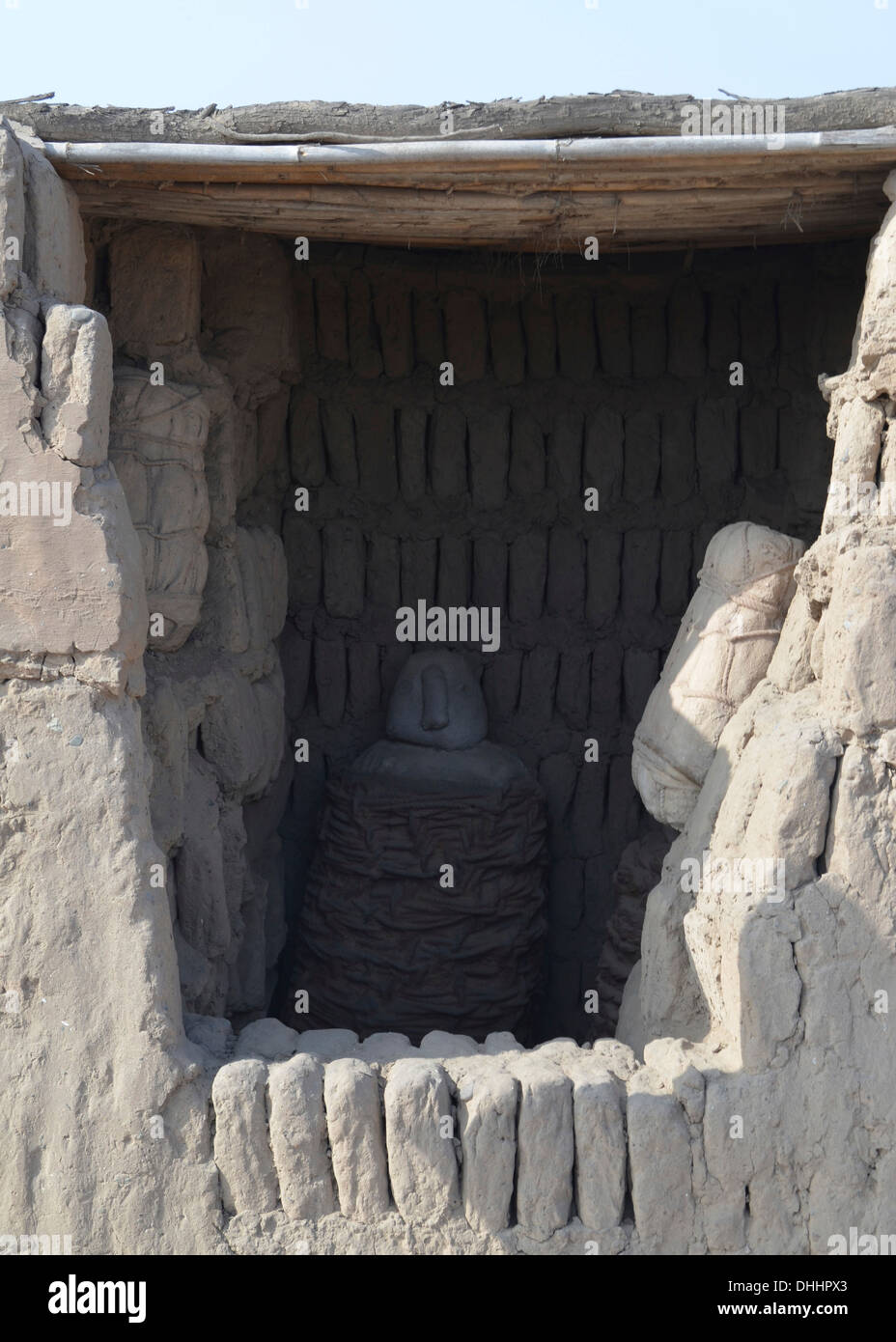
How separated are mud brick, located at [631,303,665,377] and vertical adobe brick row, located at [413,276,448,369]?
1.02m

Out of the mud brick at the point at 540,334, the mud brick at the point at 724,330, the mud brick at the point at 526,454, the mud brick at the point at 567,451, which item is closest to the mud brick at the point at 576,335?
the mud brick at the point at 540,334

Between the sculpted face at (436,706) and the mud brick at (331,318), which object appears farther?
the sculpted face at (436,706)

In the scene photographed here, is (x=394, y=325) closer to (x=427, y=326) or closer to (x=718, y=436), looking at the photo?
(x=427, y=326)

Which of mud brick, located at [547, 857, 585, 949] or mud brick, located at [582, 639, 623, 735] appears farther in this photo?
mud brick, located at [547, 857, 585, 949]

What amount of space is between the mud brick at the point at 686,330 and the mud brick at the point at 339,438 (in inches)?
69.5

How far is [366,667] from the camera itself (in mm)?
7273

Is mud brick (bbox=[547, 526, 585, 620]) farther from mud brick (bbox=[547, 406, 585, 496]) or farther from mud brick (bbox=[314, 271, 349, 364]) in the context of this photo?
mud brick (bbox=[314, 271, 349, 364])

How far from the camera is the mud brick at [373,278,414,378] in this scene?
6.93 meters

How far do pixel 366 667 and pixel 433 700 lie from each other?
0.46 m

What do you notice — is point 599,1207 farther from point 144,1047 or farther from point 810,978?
point 144,1047

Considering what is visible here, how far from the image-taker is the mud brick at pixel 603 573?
7153 mm

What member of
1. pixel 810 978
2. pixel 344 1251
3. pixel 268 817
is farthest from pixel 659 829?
pixel 344 1251

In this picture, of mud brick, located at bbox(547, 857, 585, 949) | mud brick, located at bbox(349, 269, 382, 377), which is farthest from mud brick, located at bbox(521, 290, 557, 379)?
mud brick, located at bbox(547, 857, 585, 949)

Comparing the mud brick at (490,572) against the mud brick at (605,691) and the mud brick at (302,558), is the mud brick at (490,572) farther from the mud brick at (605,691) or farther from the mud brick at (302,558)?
the mud brick at (302,558)
